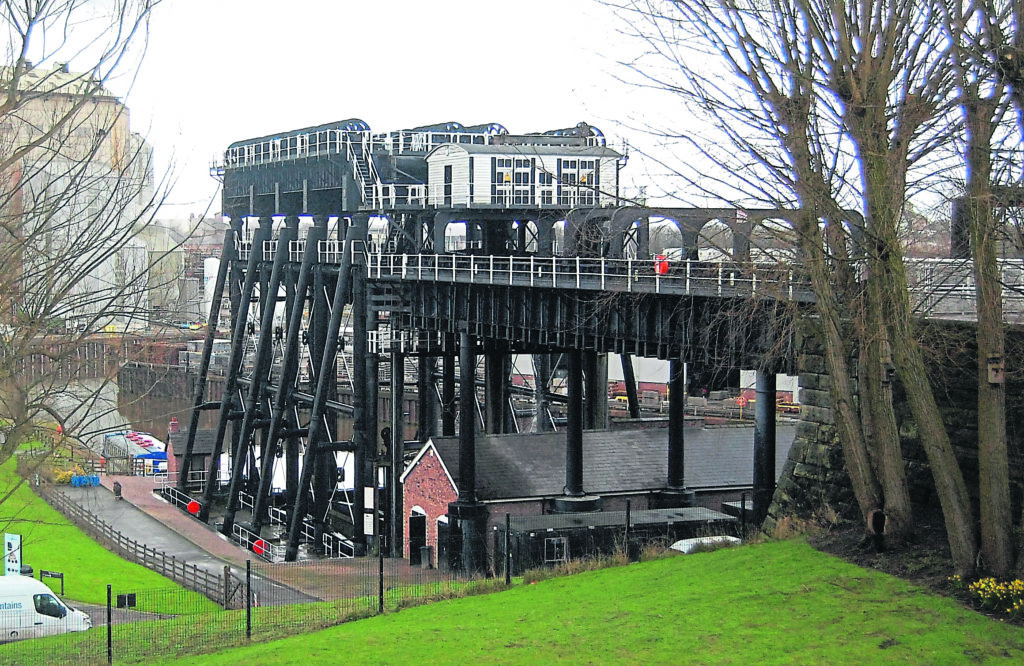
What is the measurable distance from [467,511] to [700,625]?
58.5 feet

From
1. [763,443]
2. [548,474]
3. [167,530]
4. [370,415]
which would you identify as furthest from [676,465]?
[167,530]

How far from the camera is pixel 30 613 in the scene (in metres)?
24.9

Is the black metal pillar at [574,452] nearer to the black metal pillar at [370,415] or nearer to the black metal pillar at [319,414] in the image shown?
the black metal pillar at [370,415]

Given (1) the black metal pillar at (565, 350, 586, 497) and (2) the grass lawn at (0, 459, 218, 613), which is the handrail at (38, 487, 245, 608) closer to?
(2) the grass lawn at (0, 459, 218, 613)

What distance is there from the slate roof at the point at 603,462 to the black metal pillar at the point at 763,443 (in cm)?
712

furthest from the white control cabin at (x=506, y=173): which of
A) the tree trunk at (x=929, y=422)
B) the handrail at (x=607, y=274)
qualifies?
the tree trunk at (x=929, y=422)

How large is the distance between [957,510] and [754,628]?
134 inches

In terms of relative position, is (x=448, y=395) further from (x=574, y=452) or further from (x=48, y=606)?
(x=48, y=606)

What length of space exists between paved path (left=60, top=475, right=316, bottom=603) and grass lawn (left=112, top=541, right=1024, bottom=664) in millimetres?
12289

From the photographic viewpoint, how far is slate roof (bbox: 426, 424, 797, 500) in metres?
35.2

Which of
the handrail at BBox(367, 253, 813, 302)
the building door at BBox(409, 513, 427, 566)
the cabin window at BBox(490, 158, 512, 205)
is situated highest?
the cabin window at BBox(490, 158, 512, 205)

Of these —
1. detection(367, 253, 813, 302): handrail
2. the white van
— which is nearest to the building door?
detection(367, 253, 813, 302): handrail

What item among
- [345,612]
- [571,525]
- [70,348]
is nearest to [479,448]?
[571,525]

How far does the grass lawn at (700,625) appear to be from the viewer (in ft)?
47.3
